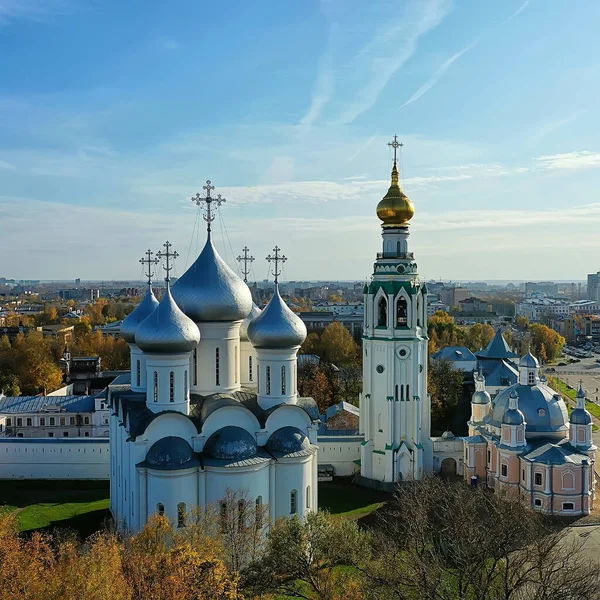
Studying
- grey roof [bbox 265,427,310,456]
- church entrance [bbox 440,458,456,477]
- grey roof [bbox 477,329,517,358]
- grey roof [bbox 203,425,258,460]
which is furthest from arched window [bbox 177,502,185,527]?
grey roof [bbox 477,329,517,358]

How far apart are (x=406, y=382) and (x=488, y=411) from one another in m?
4.99

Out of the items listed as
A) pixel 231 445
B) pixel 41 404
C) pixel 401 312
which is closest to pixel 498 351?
pixel 401 312

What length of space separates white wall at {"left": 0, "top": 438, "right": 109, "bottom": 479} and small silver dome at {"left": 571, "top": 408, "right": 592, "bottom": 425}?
17.5 m

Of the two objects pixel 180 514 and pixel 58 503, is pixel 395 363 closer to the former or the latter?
pixel 180 514

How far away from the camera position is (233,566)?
15148 mm

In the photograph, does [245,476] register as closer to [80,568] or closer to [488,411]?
[80,568]

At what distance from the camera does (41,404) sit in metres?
32.6

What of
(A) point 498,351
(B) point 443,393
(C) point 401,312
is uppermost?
(C) point 401,312

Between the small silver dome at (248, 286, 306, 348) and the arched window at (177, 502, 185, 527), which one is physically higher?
the small silver dome at (248, 286, 306, 348)

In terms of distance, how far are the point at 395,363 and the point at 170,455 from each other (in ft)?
34.7

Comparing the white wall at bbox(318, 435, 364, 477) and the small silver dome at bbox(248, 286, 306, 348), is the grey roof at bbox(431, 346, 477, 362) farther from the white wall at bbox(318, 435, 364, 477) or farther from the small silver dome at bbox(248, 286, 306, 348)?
the small silver dome at bbox(248, 286, 306, 348)

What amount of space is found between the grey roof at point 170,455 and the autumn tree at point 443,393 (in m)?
19.6

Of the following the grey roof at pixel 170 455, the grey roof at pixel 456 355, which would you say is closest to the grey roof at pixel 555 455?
the grey roof at pixel 170 455

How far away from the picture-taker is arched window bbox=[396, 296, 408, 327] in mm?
25281
